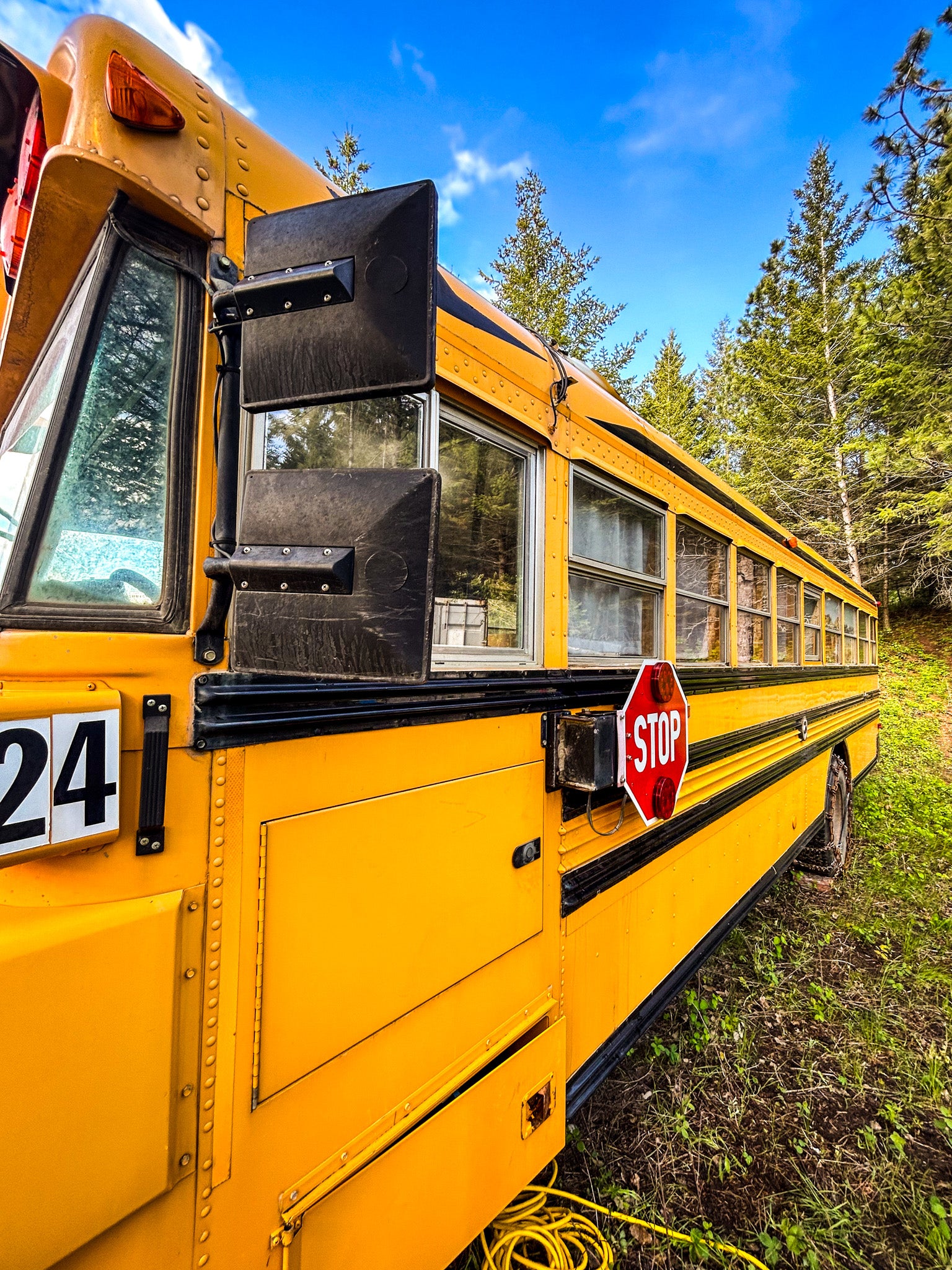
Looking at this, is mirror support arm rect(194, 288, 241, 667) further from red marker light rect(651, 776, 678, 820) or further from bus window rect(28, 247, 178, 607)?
red marker light rect(651, 776, 678, 820)

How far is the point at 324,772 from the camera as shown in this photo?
1.15m

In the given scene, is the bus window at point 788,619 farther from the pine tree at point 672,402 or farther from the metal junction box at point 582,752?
the pine tree at point 672,402

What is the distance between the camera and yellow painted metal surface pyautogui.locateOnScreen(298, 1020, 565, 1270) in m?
1.16

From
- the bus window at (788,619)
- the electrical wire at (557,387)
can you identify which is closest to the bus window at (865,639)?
the bus window at (788,619)

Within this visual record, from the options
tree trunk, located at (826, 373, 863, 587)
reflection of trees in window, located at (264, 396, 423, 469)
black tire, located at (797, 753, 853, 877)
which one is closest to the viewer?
reflection of trees in window, located at (264, 396, 423, 469)

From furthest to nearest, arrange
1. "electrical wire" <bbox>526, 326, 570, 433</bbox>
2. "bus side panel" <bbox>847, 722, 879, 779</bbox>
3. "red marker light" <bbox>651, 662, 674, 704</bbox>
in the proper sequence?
"bus side panel" <bbox>847, 722, 879, 779</bbox> < "red marker light" <bbox>651, 662, 674, 704</bbox> < "electrical wire" <bbox>526, 326, 570, 433</bbox>

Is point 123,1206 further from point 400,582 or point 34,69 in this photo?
point 34,69

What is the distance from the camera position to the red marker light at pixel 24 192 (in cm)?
105

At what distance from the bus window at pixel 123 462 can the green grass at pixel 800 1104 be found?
2.48 m

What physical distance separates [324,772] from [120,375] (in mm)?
792

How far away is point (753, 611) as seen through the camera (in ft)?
11.4

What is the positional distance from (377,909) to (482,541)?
3.25 ft

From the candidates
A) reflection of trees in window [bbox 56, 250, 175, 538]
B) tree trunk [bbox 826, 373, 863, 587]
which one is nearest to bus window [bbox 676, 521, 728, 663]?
reflection of trees in window [bbox 56, 250, 175, 538]

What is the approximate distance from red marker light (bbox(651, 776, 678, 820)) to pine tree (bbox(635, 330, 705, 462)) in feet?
59.9
